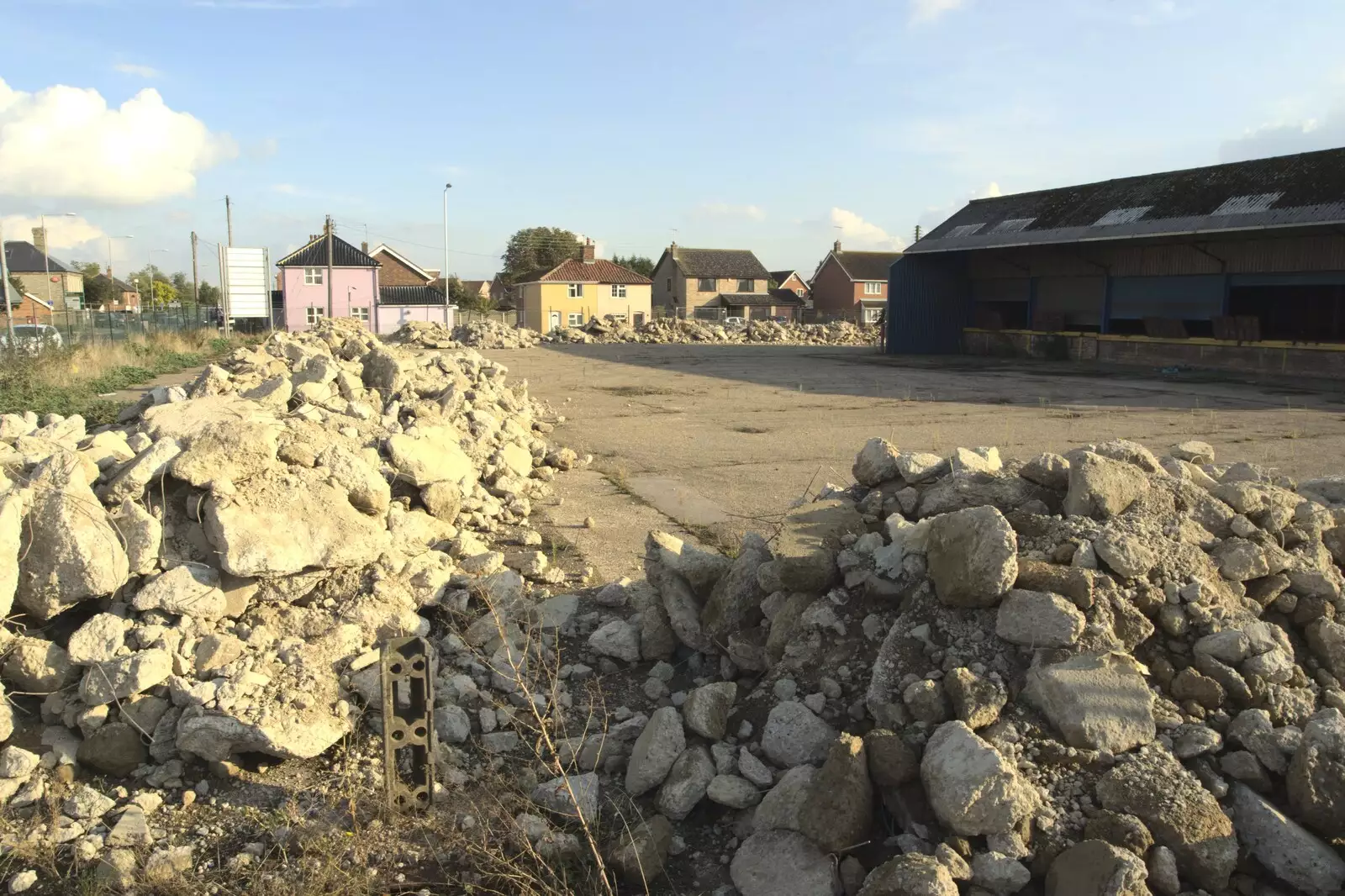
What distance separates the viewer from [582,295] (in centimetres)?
6562

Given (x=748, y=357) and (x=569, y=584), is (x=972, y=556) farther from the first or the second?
(x=748, y=357)

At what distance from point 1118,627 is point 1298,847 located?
2.88 ft

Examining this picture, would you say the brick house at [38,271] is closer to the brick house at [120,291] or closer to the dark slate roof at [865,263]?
the brick house at [120,291]

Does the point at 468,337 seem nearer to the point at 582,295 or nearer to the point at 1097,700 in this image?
the point at 582,295

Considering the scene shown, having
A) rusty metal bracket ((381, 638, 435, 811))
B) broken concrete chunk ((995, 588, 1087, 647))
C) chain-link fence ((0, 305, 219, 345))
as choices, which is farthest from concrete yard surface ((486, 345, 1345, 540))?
chain-link fence ((0, 305, 219, 345))

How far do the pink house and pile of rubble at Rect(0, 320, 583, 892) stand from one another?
49.9 metres

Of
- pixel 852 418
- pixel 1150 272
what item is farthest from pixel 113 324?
pixel 1150 272

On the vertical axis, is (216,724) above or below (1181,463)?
below

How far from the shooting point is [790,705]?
143 inches

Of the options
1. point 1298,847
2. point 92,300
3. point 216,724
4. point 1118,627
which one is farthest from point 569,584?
point 92,300

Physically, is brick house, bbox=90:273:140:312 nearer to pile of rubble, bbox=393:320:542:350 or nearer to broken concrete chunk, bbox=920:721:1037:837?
pile of rubble, bbox=393:320:542:350

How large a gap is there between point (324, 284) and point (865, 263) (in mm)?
38512

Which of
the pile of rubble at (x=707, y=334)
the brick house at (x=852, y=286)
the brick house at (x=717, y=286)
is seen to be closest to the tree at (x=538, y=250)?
the brick house at (x=717, y=286)

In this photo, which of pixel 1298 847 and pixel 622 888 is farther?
pixel 622 888
